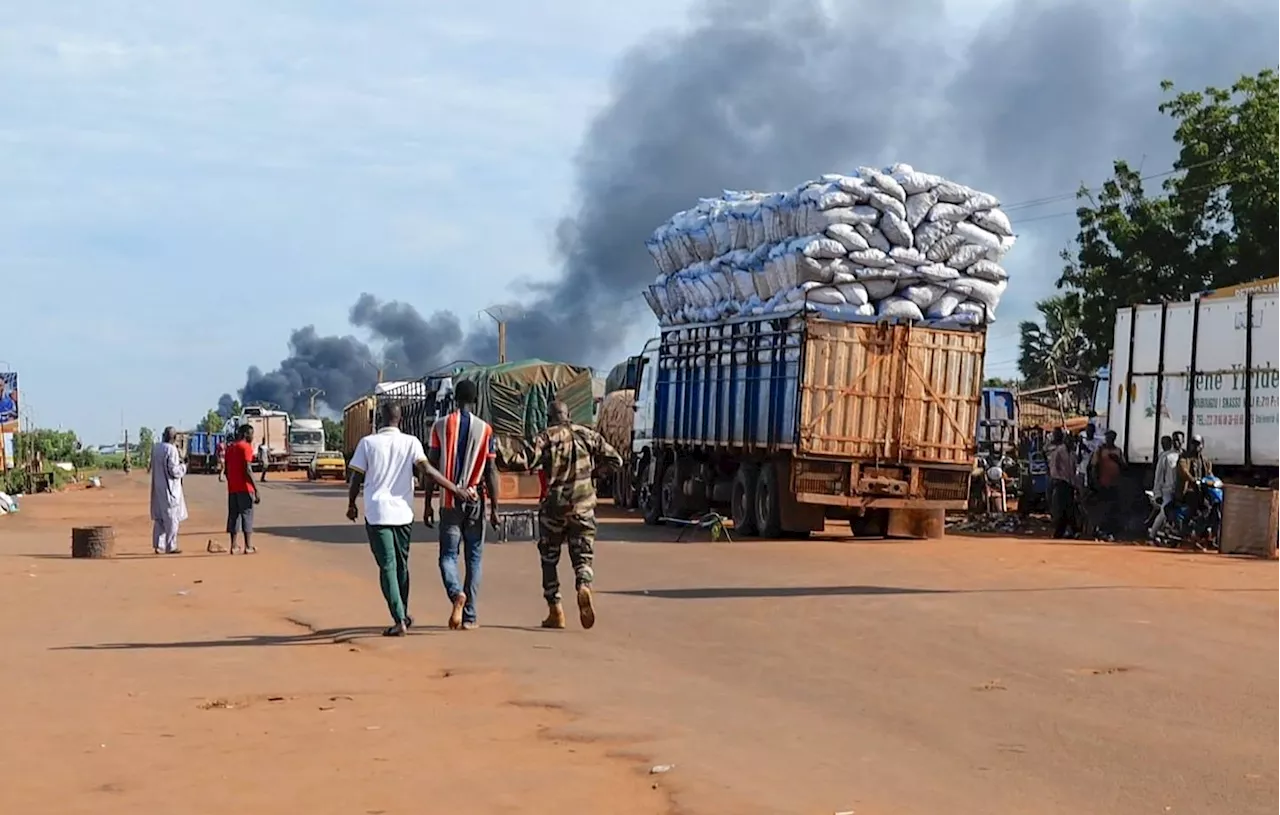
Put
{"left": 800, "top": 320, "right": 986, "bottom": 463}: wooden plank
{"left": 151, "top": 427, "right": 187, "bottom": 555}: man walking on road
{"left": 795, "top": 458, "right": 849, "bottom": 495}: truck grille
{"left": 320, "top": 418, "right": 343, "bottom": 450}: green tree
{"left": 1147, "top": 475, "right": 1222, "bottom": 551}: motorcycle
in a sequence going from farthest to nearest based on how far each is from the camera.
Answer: {"left": 320, "top": 418, "right": 343, "bottom": 450}: green tree
{"left": 1147, "top": 475, "right": 1222, "bottom": 551}: motorcycle
{"left": 795, "top": 458, "right": 849, "bottom": 495}: truck grille
{"left": 800, "top": 320, "right": 986, "bottom": 463}: wooden plank
{"left": 151, "top": 427, "right": 187, "bottom": 555}: man walking on road

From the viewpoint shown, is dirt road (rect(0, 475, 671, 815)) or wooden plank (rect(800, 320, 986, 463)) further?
wooden plank (rect(800, 320, 986, 463))

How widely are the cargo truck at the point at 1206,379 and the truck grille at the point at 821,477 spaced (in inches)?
225

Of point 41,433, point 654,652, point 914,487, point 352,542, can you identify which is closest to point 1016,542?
point 914,487

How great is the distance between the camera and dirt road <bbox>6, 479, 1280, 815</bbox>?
7.03 meters

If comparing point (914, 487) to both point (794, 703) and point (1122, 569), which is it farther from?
point (794, 703)

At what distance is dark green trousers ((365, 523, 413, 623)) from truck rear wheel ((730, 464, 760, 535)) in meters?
11.7

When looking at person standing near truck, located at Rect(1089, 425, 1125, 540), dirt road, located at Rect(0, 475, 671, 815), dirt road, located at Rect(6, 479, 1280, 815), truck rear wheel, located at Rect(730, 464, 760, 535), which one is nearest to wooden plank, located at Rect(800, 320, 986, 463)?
truck rear wheel, located at Rect(730, 464, 760, 535)

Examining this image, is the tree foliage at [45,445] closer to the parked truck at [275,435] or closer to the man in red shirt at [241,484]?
the parked truck at [275,435]

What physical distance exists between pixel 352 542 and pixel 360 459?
39.6ft

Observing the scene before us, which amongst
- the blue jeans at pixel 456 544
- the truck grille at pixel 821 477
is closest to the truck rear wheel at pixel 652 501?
the truck grille at pixel 821 477

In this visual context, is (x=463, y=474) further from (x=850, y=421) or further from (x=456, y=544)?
(x=850, y=421)

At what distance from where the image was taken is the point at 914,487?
72.3 ft

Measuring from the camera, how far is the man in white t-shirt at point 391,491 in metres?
11.7

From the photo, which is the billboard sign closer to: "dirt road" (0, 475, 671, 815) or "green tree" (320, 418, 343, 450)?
"dirt road" (0, 475, 671, 815)
